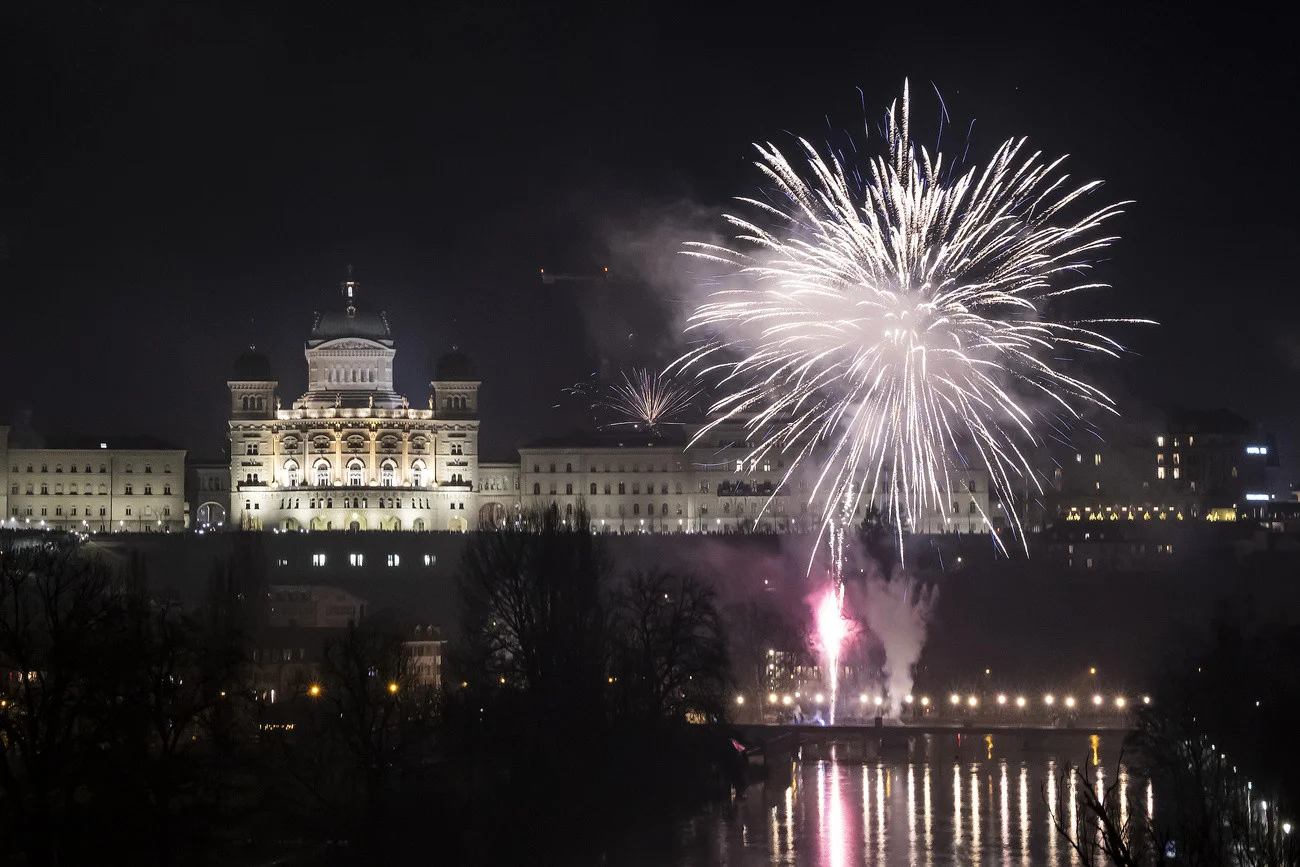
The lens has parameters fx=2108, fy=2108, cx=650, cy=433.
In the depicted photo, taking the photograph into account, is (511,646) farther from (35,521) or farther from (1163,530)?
(35,521)

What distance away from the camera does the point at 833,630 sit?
63.9 meters

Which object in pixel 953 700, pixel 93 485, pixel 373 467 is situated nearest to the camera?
pixel 953 700

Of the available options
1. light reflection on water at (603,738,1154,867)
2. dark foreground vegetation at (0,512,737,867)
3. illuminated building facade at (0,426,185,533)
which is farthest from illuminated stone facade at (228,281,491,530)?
light reflection on water at (603,738,1154,867)

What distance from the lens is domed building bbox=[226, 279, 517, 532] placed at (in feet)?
293

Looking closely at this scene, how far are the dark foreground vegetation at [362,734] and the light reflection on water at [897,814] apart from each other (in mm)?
1522

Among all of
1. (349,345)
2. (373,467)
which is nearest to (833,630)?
(373,467)

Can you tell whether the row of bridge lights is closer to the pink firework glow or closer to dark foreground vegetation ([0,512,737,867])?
the pink firework glow

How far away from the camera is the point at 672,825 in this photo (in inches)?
1569

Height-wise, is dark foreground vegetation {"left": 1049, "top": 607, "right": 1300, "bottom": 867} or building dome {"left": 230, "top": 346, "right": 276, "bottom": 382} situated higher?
building dome {"left": 230, "top": 346, "right": 276, "bottom": 382}

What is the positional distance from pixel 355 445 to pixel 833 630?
1295 inches

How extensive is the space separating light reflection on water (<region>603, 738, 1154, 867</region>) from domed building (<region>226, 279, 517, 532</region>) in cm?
3908

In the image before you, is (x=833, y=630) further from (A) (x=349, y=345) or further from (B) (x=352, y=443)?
(A) (x=349, y=345)

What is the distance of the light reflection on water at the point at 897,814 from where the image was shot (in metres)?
37.9

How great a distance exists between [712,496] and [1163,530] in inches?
792
